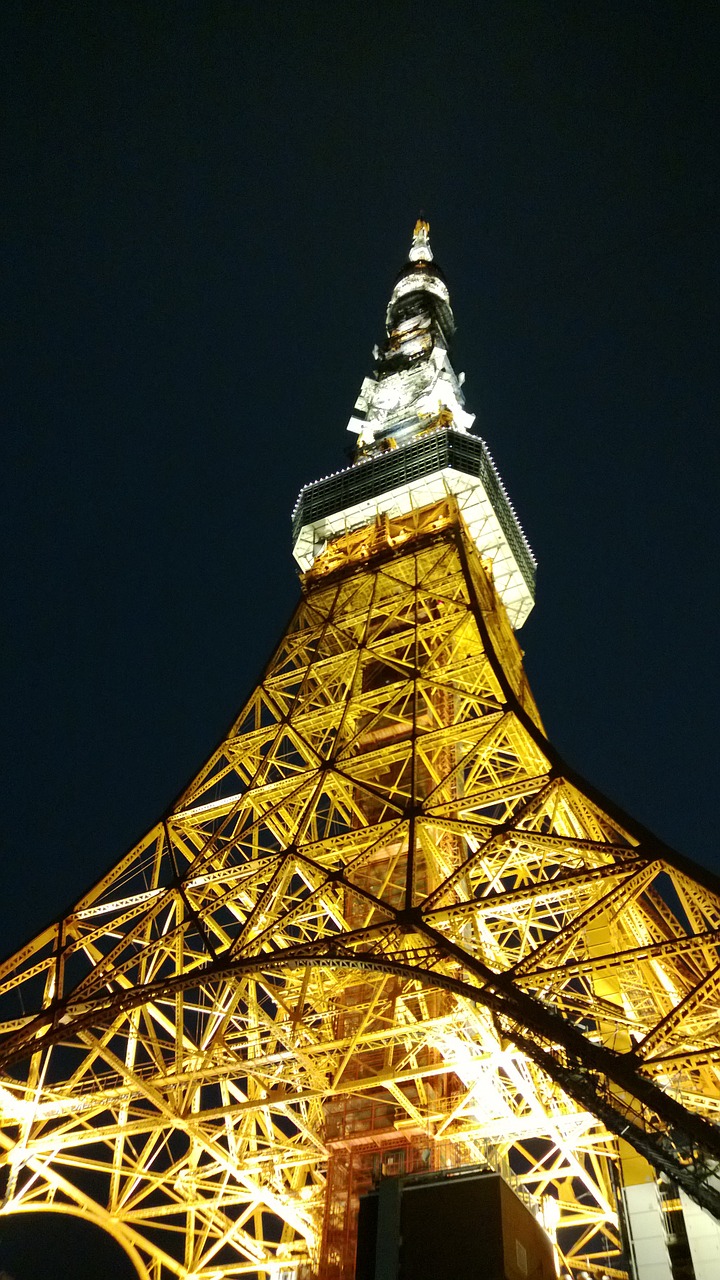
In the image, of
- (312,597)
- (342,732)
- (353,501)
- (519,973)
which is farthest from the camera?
(353,501)

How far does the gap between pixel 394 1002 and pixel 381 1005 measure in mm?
1728

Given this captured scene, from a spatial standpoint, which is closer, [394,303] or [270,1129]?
[270,1129]

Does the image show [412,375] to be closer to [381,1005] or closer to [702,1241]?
[381,1005]

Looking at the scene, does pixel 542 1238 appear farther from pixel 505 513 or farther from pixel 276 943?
pixel 505 513

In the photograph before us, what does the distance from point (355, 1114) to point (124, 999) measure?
5892 millimetres

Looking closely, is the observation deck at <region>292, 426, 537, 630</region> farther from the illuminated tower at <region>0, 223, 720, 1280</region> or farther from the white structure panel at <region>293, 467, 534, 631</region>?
the illuminated tower at <region>0, 223, 720, 1280</region>

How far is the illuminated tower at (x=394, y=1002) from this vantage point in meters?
10.9

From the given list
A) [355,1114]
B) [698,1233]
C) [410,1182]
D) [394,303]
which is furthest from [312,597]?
[394,303]

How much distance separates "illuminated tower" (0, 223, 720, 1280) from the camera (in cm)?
1085

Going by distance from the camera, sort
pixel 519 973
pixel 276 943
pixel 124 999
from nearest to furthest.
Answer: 1. pixel 519 973
2. pixel 124 999
3. pixel 276 943

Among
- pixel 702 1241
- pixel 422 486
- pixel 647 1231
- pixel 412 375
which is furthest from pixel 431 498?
pixel 702 1241

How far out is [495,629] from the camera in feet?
73.0

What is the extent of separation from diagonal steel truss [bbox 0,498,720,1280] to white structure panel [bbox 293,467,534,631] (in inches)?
282

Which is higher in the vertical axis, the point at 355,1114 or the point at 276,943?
the point at 276,943
